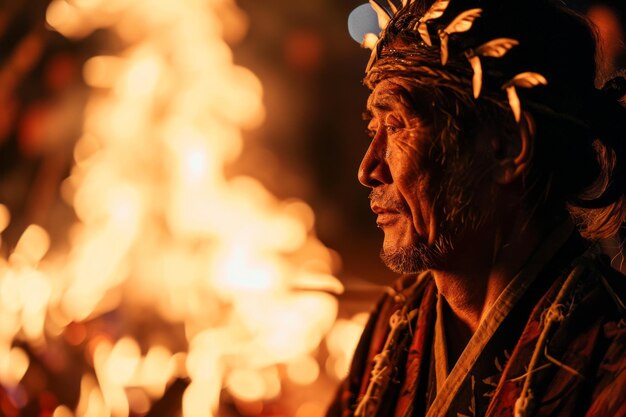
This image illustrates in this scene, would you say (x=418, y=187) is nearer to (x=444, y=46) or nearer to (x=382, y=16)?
(x=444, y=46)

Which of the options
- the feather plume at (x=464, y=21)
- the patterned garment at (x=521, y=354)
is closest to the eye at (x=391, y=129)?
the feather plume at (x=464, y=21)

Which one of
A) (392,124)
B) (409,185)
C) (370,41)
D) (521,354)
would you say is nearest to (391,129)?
(392,124)

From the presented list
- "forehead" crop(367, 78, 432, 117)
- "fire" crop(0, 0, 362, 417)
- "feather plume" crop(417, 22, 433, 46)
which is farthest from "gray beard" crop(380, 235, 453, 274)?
"fire" crop(0, 0, 362, 417)

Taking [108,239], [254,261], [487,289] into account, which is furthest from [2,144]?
[487,289]

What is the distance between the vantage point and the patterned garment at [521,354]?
1249 millimetres

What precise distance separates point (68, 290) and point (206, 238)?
55 centimetres

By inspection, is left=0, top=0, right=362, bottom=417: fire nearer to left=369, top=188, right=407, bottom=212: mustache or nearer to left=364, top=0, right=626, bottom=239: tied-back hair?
left=369, top=188, right=407, bottom=212: mustache

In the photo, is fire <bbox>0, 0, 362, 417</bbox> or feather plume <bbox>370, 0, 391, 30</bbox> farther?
fire <bbox>0, 0, 362, 417</bbox>

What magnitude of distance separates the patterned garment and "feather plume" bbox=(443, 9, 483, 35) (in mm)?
416

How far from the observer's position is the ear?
1398mm

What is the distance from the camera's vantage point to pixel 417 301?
167 centimetres

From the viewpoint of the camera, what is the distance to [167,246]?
2.83 meters

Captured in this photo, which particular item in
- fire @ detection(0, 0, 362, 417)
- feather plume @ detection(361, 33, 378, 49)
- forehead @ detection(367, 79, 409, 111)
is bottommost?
fire @ detection(0, 0, 362, 417)

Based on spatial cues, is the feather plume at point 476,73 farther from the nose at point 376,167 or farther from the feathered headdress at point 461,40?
the nose at point 376,167
